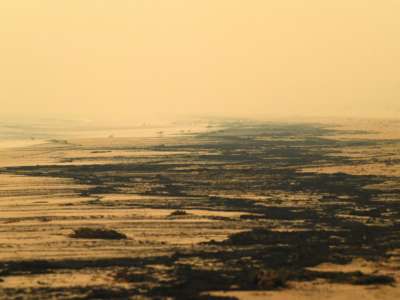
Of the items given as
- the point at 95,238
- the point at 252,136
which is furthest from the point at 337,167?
the point at 252,136

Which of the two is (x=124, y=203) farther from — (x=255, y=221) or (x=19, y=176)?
(x=19, y=176)

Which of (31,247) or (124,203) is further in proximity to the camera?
(124,203)

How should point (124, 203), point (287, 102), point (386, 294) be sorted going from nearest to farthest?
1. point (386, 294)
2. point (124, 203)
3. point (287, 102)

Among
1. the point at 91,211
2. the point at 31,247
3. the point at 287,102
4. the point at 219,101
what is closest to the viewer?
the point at 31,247

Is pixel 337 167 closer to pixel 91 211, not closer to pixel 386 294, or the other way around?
pixel 91 211

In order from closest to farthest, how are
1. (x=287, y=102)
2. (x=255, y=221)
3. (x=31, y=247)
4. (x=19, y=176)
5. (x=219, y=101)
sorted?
1. (x=31, y=247)
2. (x=255, y=221)
3. (x=19, y=176)
4. (x=287, y=102)
5. (x=219, y=101)

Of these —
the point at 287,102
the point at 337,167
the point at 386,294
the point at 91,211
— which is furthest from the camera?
the point at 287,102

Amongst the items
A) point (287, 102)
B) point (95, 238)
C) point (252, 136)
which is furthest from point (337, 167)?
point (287, 102)
